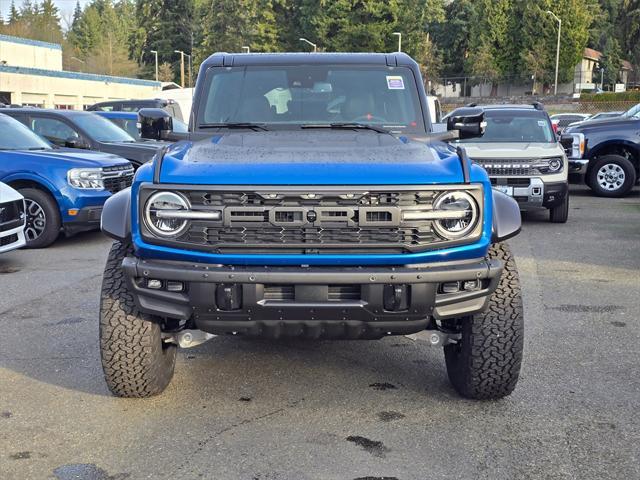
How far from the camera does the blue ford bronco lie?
3750mm

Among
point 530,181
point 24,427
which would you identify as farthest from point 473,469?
point 530,181

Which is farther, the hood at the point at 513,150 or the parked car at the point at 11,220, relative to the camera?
the hood at the point at 513,150

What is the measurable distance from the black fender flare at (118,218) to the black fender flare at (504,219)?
5.99 ft

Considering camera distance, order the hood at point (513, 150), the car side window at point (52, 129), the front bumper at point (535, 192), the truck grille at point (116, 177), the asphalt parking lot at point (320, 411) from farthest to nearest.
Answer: the car side window at point (52, 129) → the hood at point (513, 150) → the front bumper at point (535, 192) → the truck grille at point (116, 177) → the asphalt parking lot at point (320, 411)

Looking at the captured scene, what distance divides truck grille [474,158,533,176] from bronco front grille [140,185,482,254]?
7693 mm

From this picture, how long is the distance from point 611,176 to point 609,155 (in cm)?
42

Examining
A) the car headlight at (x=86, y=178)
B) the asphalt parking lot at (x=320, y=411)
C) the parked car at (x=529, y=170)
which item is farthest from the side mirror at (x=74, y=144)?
the parked car at (x=529, y=170)

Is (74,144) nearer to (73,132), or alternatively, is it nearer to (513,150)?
(73,132)

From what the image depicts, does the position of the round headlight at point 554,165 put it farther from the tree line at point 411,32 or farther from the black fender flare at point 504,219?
the tree line at point 411,32

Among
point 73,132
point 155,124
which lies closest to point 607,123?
point 73,132

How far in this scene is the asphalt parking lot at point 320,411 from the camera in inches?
142

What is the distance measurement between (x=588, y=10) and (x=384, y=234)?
266 ft

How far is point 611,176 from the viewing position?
1505cm

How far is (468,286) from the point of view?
154 inches
